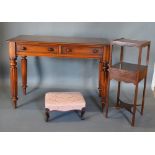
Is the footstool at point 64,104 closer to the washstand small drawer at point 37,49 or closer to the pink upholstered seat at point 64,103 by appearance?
the pink upholstered seat at point 64,103

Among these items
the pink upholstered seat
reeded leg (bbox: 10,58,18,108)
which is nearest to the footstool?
the pink upholstered seat

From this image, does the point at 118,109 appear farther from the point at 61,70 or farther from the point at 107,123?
the point at 61,70

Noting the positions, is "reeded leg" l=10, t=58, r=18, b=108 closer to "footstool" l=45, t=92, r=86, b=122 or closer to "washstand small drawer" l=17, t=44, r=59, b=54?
"washstand small drawer" l=17, t=44, r=59, b=54

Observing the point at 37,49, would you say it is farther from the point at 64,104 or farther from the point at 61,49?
the point at 64,104

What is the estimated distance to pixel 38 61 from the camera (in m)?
3.77

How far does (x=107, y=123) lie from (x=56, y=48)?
2.98ft

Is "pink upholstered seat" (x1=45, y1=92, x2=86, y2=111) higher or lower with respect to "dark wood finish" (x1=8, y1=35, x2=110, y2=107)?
lower

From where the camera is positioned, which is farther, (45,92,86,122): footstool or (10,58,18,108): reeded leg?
(10,58,18,108): reeded leg

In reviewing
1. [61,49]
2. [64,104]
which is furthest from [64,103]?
[61,49]

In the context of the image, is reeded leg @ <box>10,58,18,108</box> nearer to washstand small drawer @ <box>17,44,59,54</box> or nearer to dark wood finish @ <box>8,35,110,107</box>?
dark wood finish @ <box>8,35,110,107</box>

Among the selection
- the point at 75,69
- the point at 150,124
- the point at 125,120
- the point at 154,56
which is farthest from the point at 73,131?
the point at 154,56

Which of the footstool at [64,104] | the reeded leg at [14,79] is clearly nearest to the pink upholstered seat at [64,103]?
the footstool at [64,104]

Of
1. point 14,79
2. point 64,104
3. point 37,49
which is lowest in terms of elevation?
point 64,104

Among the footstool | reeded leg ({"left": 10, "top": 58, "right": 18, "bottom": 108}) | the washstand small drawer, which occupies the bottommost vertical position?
the footstool
